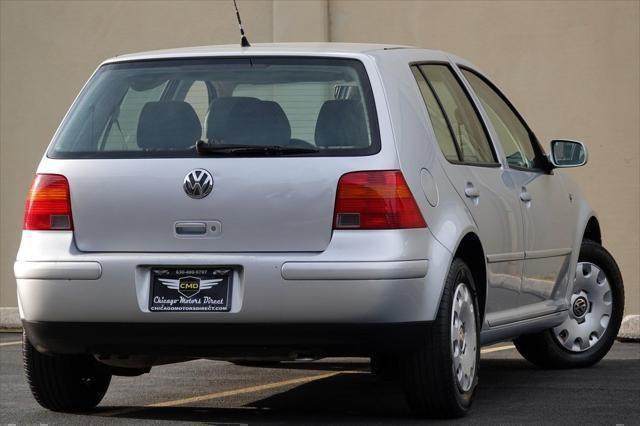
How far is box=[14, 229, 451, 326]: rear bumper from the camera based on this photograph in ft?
20.1

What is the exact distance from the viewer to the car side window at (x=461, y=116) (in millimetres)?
7241

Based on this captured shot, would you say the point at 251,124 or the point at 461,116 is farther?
the point at 461,116

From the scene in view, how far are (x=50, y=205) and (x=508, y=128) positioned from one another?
2.85m

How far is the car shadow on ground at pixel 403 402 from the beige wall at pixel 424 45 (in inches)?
133

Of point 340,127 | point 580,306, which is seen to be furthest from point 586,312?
point 340,127

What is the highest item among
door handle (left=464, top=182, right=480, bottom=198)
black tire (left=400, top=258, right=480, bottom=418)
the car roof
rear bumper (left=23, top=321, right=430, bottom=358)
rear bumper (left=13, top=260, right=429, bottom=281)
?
the car roof

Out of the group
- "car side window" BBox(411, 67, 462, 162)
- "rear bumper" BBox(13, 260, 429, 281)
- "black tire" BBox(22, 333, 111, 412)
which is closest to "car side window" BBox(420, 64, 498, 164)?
"car side window" BBox(411, 67, 462, 162)

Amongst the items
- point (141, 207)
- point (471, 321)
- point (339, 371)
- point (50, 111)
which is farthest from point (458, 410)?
point (50, 111)

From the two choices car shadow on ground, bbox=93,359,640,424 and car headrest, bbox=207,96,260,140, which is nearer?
car headrest, bbox=207,96,260,140

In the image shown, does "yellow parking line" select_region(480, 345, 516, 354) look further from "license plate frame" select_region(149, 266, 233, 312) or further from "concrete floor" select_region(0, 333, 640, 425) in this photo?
"license plate frame" select_region(149, 266, 233, 312)

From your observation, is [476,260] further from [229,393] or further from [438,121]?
[229,393]

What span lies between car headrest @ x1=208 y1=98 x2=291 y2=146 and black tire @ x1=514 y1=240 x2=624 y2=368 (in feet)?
9.66

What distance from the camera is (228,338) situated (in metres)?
6.24

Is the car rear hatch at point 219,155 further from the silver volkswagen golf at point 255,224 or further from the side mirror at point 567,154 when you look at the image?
the side mirror at point 567,154
